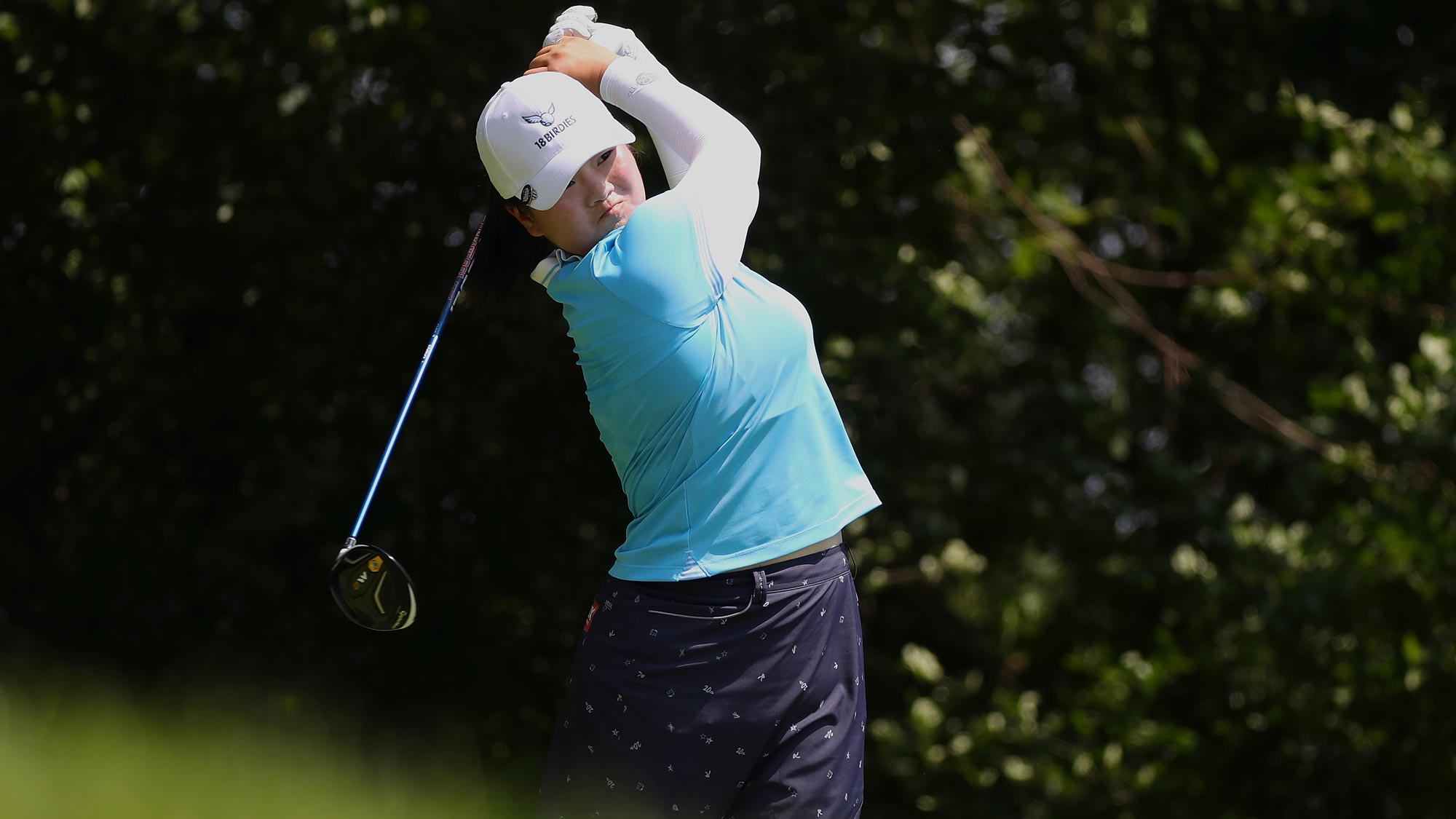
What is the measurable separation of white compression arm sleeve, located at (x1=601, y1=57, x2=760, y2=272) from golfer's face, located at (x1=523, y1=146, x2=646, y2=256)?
0.09 metres

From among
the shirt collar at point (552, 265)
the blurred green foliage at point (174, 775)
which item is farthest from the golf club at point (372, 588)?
the blurred green foliage at point (174, 775)

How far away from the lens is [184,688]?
3.30 metres

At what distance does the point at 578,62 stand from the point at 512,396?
5.60ft

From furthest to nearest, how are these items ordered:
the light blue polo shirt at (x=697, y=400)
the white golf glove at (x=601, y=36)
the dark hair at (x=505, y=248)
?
the dark hair at (x=505, y=248) < the white golf glove at (x=601, y=36) < the light blue polo shirt at (x=697, y=400)

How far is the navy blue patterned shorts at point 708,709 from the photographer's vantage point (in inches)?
86.8

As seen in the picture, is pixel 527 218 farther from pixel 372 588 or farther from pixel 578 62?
pixel 372 588

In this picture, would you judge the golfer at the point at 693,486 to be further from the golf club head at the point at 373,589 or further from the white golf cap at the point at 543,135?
the golf club head at the point at 373,589

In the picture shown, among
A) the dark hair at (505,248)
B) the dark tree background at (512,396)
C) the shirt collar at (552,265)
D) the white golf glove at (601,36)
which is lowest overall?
the dark tree background at (512,396)

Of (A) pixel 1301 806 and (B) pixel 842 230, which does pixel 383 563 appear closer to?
(B) pixel 842 230

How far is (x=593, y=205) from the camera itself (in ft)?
7.30

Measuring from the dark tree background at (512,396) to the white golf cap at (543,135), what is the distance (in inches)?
61.0

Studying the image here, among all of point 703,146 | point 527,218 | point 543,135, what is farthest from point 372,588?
point 703,146

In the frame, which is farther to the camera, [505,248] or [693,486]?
[505,248]

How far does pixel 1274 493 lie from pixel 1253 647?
1005 millimetres
